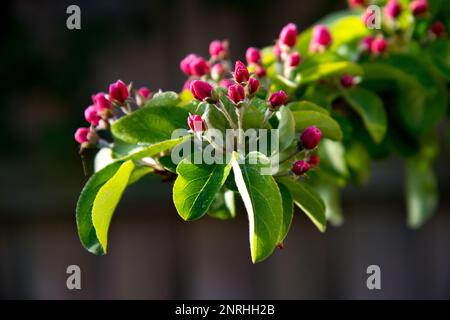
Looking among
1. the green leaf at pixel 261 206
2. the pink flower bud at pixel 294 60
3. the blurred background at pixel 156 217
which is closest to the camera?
the green leaf at pixel 261 206

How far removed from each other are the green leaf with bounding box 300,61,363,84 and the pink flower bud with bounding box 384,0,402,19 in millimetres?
138

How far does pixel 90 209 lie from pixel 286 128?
0.68ft

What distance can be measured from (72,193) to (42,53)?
1.89 feet

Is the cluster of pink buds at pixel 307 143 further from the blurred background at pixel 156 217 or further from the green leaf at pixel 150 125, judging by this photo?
the blurred background at pixel 156 217

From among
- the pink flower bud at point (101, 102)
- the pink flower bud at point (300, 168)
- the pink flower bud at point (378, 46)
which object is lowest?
the pink flower bud at point (300, 168)

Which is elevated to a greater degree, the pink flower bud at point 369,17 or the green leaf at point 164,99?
the pink flower bud at point 369,17

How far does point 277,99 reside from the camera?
2.01 ft

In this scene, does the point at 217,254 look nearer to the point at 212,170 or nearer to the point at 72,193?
the point at 72,193

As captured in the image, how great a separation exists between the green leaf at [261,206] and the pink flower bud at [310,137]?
0.24ft

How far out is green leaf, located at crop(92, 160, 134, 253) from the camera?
2.00ft

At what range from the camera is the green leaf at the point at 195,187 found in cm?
57

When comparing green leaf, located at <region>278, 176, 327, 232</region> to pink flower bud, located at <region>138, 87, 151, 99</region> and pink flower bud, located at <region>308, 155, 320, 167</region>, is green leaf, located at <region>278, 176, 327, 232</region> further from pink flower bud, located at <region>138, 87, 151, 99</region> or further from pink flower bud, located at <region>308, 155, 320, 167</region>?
pink flower bud, located at <region>138, 87, 151, 99</region>

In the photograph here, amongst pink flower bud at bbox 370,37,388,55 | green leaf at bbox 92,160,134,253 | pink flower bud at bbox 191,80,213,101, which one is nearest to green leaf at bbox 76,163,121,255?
green leaf at bbox 92,160,134,253

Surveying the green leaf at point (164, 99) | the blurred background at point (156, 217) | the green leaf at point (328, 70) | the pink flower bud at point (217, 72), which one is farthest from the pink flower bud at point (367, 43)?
the blurred background at point (156, 217)
